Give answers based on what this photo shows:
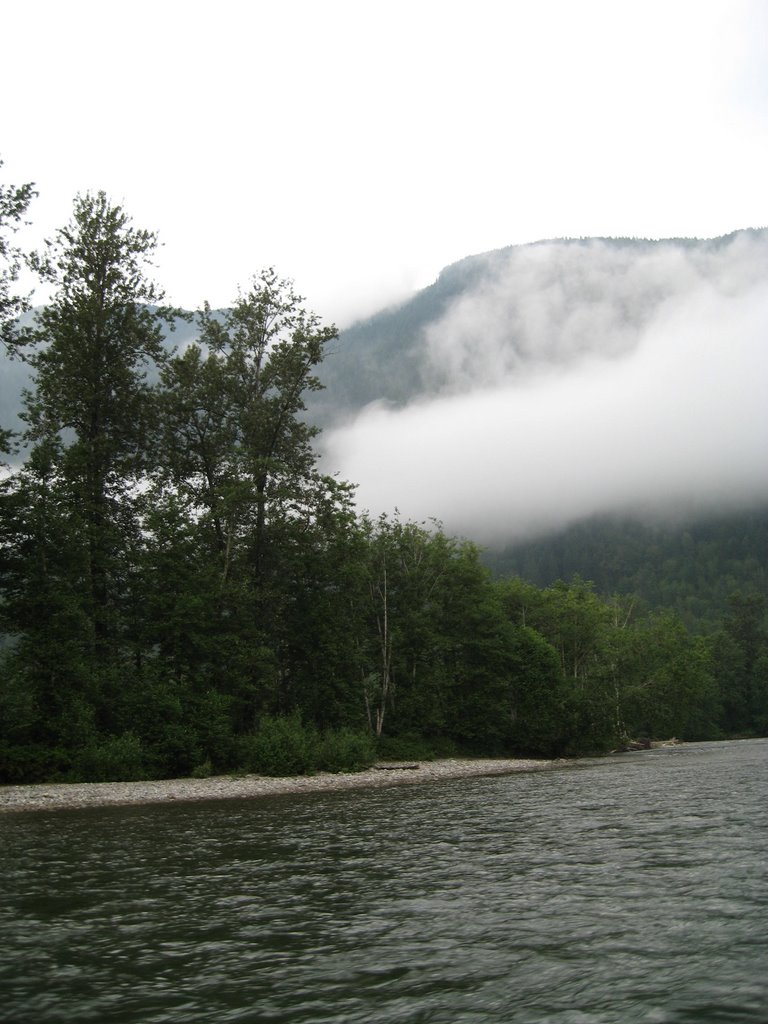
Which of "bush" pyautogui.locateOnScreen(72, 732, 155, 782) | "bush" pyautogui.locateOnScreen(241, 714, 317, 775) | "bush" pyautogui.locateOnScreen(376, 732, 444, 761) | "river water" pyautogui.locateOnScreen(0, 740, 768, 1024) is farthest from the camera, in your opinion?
"bush" pyautogui.locateOnScreen(376, 732, 444, 761)

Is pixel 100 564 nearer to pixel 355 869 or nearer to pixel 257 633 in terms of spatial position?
pixel 257 633

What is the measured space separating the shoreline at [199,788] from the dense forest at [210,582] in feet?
6.08

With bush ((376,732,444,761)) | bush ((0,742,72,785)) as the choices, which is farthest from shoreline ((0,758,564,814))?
bush ((376,732,444,761))

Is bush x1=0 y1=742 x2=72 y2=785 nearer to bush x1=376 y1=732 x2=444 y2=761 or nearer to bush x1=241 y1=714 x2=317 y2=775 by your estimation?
Result: bush x1=241 y1=714 x2=317 y2=775

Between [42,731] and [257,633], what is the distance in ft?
48.1

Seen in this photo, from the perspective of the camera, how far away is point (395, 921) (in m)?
11.9

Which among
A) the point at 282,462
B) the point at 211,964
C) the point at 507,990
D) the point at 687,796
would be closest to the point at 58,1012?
the point at 211,964

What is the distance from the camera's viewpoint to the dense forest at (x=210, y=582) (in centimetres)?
3834

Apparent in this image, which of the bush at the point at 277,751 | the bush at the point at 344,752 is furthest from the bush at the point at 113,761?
the bush at the point at 344,752

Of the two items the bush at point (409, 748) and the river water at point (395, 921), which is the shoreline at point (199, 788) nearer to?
the bush at point (409, 748)

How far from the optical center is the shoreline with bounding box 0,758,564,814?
3017 cm

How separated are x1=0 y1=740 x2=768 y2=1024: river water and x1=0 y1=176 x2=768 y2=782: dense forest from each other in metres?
17.9

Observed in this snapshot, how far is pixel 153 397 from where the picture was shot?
48.4 metres

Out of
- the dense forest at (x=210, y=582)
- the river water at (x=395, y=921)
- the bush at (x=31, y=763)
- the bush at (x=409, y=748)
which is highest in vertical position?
the dense forest at (x=210, y=582)
